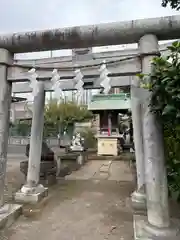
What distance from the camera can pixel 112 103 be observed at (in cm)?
1109

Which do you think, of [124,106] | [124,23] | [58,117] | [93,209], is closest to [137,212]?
[93,209]

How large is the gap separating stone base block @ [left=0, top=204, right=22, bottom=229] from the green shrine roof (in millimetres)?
8290

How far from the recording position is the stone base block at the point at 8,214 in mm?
2777

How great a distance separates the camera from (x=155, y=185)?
2236 millimetres

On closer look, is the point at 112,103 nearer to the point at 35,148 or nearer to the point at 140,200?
the point at 35,148

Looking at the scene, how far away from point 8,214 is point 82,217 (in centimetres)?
110

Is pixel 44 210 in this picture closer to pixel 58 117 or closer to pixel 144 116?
pixel 144 116

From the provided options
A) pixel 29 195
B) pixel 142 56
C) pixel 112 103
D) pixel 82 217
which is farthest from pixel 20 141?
pixel 142 56

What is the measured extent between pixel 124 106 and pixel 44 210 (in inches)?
315

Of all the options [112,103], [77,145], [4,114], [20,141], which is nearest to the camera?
Result: [4,114]

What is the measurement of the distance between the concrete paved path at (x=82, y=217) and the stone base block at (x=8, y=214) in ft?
0.27

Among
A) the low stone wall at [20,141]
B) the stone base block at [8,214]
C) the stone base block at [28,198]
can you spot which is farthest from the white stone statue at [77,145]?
the stone base block at [8,214]

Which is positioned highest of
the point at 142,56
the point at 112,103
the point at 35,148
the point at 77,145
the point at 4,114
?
the point at 112,103

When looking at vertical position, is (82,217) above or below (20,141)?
below
